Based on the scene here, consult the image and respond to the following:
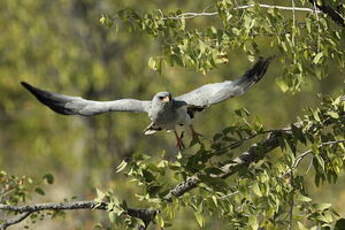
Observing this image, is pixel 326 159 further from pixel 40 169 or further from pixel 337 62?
pixel 40 169

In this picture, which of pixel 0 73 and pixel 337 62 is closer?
pixel 337 62

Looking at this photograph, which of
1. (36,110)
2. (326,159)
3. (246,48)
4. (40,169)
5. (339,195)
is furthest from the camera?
(40,169)

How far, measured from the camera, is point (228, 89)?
281 inches

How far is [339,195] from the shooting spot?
17.1 meters

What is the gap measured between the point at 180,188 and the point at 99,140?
37.9ft

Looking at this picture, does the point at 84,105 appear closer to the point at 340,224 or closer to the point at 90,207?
the point at 90,207

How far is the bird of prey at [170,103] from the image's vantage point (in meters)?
7.08

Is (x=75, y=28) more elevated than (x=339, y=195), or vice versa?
(x=75, y=28)

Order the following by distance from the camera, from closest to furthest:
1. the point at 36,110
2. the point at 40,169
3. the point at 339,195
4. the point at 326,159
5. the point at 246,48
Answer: the point at 326,159 → the point at 246,48 → the point at 339,195 → the point at 36,110 → the point at 40,169

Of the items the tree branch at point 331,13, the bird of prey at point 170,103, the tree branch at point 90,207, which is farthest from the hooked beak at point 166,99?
the tree branch at point 331,13

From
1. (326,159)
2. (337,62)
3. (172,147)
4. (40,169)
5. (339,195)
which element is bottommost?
(326,159)

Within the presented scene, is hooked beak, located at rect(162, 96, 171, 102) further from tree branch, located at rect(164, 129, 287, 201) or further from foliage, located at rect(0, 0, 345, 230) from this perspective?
tree branch, located at rect(164, 129, 287, 201)

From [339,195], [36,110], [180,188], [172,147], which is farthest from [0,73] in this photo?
[180,188]

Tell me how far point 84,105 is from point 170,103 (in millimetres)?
820
